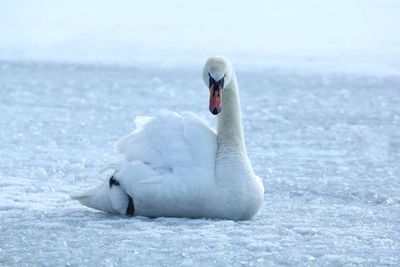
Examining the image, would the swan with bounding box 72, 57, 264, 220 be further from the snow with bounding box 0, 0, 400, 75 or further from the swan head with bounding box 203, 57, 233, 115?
the snow with bounding box 0, 0, 400, 75

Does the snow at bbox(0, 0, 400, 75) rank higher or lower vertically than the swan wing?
higher

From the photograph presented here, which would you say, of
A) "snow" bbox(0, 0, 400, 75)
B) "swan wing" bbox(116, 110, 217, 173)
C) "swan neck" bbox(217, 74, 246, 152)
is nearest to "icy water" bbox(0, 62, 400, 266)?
"swan wing" bbox(116, 110, 217, 173)

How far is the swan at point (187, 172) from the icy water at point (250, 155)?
3.5 inches

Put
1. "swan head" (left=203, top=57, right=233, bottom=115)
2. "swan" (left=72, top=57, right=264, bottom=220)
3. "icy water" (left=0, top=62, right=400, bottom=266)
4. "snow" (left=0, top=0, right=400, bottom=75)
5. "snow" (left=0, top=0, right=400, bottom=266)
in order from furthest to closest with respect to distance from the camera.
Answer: "snow" (left=0, top=0, right=400, bottom=75) < "swan head" (left=203, top=57, right=233, bottom=115) < "swan" (left=72, top=57, right=264, bottom=220) < "snow" (left=0, top=0, right=400, bottom=266) < "icy water" (left=0, top=62, right=400, bottom=266)

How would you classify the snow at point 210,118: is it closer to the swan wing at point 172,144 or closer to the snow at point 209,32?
the snow at point 209,32

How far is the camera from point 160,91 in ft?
39.1

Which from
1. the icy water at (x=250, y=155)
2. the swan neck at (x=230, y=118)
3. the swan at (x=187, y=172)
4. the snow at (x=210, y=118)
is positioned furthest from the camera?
the swan neck at (x=230, y=118)

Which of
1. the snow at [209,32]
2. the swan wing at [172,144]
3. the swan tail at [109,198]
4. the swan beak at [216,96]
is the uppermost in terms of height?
the snow at [209,32]

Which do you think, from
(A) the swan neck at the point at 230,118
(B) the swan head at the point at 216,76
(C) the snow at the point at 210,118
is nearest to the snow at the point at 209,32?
(C) the snow at the point at 210,118

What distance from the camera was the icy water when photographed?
14.1 feet

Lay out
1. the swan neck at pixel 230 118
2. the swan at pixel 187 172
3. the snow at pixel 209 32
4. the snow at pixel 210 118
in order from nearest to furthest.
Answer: the snow at pixel 210 118, the swan at pixel 187 172, the swan neck at pixel 230 118, the snow at pixel 209 32

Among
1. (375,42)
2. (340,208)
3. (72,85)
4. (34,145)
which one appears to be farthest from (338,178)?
(375,42)

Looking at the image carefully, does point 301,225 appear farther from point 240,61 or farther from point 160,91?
point 240,61

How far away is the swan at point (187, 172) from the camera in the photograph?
4887 millimetres
